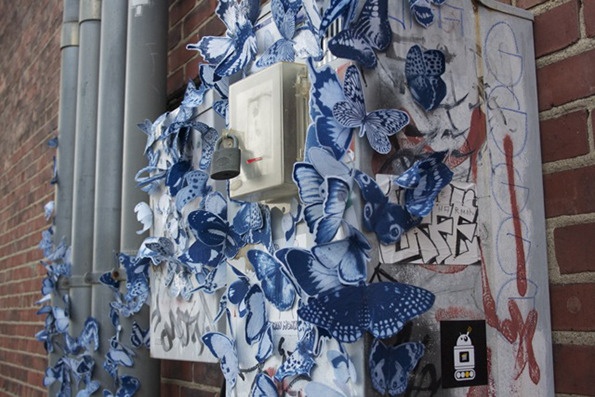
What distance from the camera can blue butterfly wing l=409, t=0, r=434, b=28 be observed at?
3.45 feet

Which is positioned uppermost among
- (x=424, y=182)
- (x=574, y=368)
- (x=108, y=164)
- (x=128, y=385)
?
(x=108, y=164)

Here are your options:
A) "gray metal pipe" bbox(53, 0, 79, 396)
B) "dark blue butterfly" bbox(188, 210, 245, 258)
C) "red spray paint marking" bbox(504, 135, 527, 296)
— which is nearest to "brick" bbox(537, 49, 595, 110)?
"red spray paint marking" bbox(504, 135, 527, 296)

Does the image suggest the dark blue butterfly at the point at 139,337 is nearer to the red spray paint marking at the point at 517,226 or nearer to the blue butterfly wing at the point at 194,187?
the blue butterfly wing at the point at 194,187

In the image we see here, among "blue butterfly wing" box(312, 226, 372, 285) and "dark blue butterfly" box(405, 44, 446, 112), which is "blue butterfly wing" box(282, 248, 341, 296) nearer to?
"blue butterfly wing" box(312, 226, 372, 285)

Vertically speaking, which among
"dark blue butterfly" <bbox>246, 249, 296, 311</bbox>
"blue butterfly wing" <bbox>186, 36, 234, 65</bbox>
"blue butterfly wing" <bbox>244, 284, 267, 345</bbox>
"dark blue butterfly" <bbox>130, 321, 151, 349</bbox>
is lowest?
"dark blue butterfly" <bbox>130, 321, 151, 349</bbox>

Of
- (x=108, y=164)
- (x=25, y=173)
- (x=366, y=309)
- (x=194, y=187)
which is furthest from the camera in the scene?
(x=25, y=173)

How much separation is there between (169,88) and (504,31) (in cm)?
133

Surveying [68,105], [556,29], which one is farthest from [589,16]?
[68,105]

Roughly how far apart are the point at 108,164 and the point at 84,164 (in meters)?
0.27

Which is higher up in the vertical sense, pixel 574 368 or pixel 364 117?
pixel 364 117

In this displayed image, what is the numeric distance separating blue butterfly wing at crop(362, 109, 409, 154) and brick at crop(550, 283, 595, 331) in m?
0.37

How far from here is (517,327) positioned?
1.09 m

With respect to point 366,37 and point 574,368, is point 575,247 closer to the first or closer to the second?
point 574,368

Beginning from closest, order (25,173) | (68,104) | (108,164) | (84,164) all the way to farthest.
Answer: (108,164), (84,164), (68,104), (25,173)
